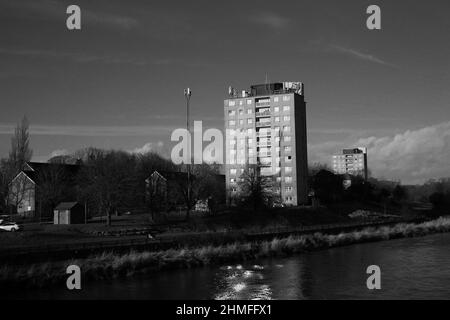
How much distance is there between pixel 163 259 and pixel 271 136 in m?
80.1

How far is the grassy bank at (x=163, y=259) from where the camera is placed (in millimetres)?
33812

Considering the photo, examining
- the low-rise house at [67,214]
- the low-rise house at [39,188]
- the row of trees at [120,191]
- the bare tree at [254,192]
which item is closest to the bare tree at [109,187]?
the row of trees at [120,191]

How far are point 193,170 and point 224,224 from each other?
38.0 meters

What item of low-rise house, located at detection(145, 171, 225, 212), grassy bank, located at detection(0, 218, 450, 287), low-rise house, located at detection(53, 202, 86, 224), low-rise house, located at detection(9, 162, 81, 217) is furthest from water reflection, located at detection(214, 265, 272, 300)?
low-rise house, located at detection(9, 162, 81, 217)

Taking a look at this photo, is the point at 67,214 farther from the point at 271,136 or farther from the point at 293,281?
the point at 271,136

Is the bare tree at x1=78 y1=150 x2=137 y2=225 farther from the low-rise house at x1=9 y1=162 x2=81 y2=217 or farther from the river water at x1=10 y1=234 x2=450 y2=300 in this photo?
the river water at x1=10 y1=234 x2=450 y2=300

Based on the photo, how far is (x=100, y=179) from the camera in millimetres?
72500

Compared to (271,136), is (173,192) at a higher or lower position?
lower

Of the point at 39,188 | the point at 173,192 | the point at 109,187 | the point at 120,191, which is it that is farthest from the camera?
the point at 173,192

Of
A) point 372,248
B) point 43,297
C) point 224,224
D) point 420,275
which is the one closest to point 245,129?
point 224,224

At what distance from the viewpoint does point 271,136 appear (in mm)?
119500

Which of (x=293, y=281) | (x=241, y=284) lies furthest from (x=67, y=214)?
(x=293, y=281)
